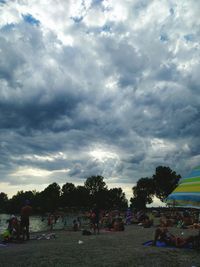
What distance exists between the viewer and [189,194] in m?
7.44

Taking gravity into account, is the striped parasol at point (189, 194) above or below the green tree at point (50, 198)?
below

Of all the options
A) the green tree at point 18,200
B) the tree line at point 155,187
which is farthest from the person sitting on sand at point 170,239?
the green tree at point 18,200

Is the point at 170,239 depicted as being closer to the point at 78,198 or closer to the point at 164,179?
the point at 164,179

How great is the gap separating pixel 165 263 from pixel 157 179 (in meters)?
109

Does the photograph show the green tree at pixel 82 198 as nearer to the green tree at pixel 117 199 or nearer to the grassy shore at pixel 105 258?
the green tree at pixel 117 199

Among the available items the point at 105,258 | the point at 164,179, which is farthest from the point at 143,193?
the point at 105,258

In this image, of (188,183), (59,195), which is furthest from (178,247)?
(59,195)

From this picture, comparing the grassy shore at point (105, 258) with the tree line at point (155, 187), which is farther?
the tree line at point (155, 187)

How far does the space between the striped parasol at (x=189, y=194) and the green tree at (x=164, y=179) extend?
108 m

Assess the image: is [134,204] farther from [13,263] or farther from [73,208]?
[13,263]

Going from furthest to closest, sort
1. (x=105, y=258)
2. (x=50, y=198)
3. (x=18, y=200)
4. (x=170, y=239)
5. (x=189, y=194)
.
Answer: (x=18, y=200) → (x=50, y=198) → (x=170, y=239) → (x=105, y=258) → (x=189, y=194)

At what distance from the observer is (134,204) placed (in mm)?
134000

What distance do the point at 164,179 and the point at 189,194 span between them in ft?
364

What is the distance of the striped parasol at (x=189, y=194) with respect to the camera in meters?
7.37
